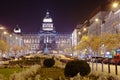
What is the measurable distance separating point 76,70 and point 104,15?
13489 cm

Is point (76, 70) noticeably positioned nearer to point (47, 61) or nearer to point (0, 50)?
point (47, 61)

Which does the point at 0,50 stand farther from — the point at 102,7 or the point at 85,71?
the point at 85,71

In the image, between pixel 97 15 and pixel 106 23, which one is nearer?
pixel 106 23

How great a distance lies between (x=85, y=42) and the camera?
4528 inches

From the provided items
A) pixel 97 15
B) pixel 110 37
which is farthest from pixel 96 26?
pixel 110 37

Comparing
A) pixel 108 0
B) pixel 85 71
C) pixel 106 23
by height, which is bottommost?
pixel 85 71

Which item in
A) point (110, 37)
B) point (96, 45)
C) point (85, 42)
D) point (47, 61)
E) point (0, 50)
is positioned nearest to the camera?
point (47, 61)

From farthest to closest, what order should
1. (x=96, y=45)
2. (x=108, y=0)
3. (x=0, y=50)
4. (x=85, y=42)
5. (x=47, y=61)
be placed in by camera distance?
(x=108, y=0) < (x=0, y=50) < (x=85, y=42) < (x=96, y=45) < (x=47, y=61)

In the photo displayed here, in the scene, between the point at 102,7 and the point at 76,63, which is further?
the point at 102,7

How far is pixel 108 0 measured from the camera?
498ft

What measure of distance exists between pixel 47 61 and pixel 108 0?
118 m

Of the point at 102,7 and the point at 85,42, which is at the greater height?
the point at 102,7

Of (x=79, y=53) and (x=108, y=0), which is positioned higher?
(x=108, y=0)

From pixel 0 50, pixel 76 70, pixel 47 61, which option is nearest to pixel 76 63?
pixel 76 70
